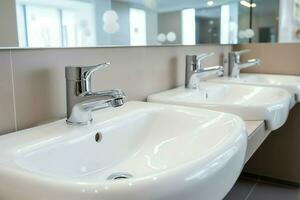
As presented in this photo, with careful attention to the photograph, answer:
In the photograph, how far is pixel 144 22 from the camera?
1.31m

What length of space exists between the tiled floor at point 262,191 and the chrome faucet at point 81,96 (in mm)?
1319

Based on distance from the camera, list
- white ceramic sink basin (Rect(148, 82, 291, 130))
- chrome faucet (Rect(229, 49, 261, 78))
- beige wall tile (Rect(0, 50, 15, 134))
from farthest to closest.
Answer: chrome faucet (Rect(229, 49, 261, 78)) < white ceramic sink basin (Rect(148, 82, 291, 130)) < beige wall tile (Rect(0, 50, 15, 134))

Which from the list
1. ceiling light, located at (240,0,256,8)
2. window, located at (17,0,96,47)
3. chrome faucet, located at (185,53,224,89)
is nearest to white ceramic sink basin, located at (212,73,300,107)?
chrome faucet, located at (185,53,224,89)

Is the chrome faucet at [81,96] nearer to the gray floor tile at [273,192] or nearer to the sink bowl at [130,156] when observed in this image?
the sink bowl at [130,156]

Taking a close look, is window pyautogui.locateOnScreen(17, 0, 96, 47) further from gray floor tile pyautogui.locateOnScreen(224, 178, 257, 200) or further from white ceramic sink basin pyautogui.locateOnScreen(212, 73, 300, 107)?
gray floor tile pyautogui.locateOnScreen(224, 178, 257, 200)

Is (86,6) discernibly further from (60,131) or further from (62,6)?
(60,131)

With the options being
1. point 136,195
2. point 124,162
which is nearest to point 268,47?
point 124,162

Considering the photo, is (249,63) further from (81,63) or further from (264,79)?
(81,63)

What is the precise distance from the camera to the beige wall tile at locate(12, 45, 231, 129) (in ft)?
2.64

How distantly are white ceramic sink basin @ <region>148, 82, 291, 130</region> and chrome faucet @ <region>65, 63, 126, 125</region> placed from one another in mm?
358

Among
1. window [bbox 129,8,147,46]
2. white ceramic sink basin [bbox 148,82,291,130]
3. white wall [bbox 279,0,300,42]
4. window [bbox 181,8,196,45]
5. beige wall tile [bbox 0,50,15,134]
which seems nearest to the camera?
beige wall tile [bbox 0,50,15,134]

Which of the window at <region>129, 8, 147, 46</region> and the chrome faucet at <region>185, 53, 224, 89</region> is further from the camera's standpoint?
the chrome faucet at <region>185, 53, 224, 89</region>

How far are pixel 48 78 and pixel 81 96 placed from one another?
120 mm

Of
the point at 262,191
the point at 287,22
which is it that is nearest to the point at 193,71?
the point at 262,191
